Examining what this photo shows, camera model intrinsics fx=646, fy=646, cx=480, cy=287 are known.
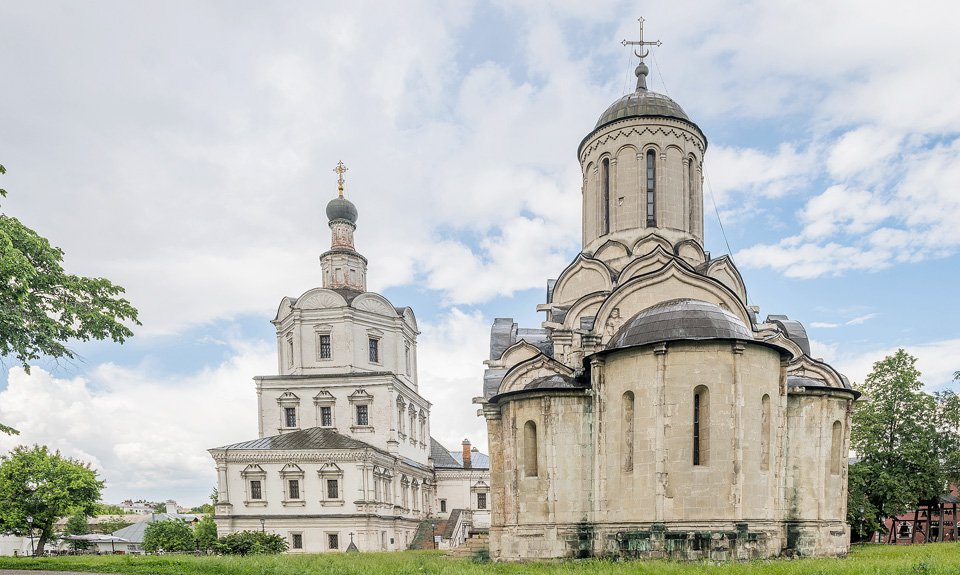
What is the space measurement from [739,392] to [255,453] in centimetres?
2409

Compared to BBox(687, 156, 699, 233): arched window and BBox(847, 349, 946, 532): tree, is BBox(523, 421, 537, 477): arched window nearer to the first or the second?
BBox(687, 156, 699, 233): arched window

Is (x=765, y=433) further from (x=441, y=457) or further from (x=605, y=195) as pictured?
(x=441, y=457)

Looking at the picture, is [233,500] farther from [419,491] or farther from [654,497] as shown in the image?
[654,497]

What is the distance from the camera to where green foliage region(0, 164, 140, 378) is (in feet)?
36.0

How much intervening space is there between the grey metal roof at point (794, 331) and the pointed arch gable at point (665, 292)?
372cm

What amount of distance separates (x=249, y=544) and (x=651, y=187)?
20.0 meters

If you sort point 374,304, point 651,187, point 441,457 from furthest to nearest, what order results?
point 441,457, point 374,304, point 651,187

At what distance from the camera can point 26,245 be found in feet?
38.2

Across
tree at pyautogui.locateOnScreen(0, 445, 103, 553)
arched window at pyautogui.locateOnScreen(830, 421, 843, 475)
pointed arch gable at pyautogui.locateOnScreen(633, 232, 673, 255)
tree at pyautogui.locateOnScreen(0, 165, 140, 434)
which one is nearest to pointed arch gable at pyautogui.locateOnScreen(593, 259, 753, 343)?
pointed arch gable at pyautogui.locateOnScreen(633, 232, 673, 255)

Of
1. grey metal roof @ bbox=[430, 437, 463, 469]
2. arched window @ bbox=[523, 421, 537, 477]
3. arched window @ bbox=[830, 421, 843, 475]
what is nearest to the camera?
arched window @ bbox=[523, 421, 537, 477]

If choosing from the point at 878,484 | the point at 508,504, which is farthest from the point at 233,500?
the point at 878,484

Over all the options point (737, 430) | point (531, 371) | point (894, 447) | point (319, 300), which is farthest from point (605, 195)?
point (319, 300)

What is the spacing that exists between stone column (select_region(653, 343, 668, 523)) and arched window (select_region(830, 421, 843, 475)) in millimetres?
5744

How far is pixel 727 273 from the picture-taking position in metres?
20.3
